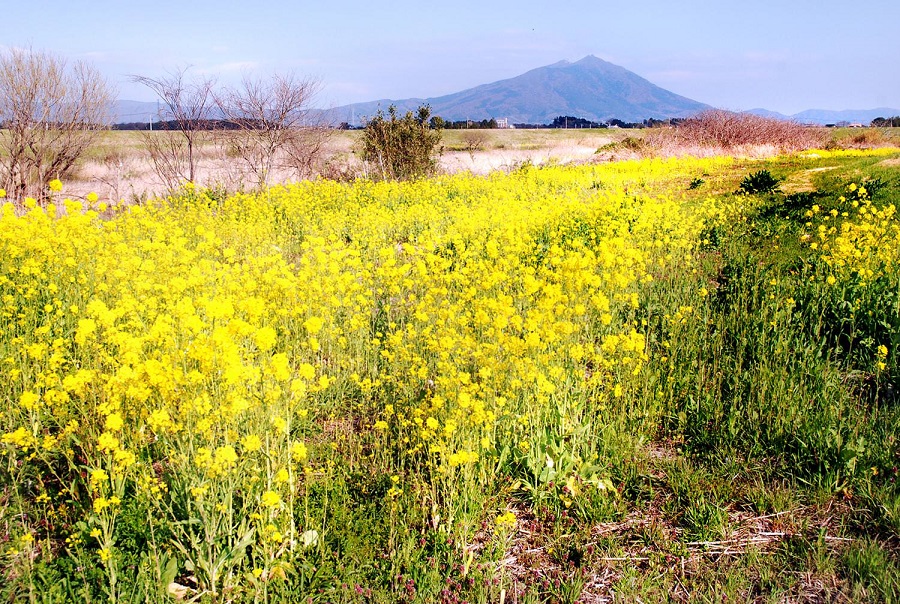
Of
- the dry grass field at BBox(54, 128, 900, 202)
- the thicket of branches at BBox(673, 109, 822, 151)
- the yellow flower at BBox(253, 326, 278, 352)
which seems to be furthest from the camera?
the thicket of branches at BBox(673, 109, 822, 151)

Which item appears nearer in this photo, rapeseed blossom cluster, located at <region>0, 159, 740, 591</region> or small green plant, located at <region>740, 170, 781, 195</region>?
rapeseed blossom cluster, located at <region>0, 159, 740, 591</region>

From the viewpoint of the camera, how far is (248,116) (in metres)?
18.7

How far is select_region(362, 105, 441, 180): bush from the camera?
18375 millimetres

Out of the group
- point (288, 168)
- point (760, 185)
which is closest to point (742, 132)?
point (760, 185)

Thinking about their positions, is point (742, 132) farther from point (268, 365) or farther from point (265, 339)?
point (265, 339)

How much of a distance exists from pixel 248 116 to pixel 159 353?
17116 mm

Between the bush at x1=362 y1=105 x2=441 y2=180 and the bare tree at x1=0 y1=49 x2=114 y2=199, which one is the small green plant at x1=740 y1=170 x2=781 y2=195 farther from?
the bare tree at x1=0 y1=49 x2=114 y2=199

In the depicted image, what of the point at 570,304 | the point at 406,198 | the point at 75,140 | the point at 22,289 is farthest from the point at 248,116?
the point at 570,304

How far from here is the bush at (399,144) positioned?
18375mm

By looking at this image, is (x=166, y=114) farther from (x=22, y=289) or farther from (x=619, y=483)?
(x=619, y=483)

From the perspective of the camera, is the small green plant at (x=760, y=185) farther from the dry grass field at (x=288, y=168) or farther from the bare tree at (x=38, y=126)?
the bare tree at (x=38, y=126)

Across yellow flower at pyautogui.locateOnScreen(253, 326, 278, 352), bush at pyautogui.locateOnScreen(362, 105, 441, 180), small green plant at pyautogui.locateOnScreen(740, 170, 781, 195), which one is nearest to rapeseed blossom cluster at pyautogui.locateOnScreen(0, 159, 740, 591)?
yellow flower at pyautogui.locateOnScreen(253, 326, 278, 352)

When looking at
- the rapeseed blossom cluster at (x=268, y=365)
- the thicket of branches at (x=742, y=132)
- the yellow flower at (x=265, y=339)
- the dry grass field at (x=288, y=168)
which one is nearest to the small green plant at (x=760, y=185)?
the rapeseed blossom cluster at (x=268, y=365)

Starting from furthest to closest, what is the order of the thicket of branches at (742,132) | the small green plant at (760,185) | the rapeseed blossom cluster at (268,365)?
the thicket of branches at (742,132), the small green plant at (760,185), the rapeseed blossom cluster at (268,365)
